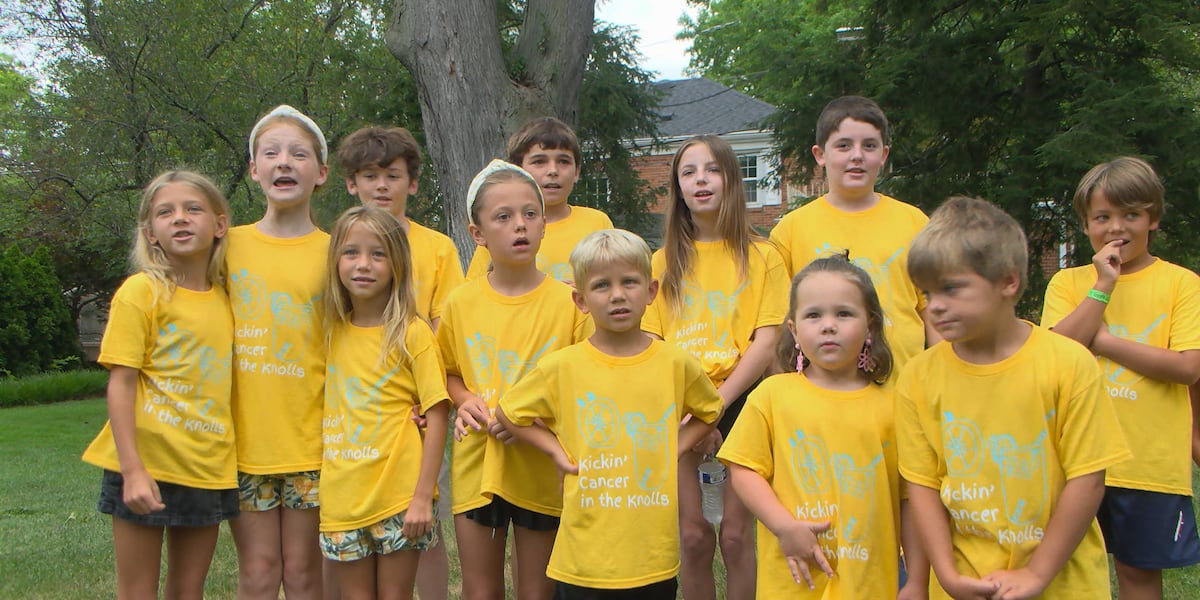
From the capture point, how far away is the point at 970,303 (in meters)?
2.68

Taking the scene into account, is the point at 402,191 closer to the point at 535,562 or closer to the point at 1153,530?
the point at 535,562

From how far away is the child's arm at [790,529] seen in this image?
2826 millimetres

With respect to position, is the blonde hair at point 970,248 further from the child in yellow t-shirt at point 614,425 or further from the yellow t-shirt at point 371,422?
the yellow t-shirt at point 371,422

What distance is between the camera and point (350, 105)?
18031 mm

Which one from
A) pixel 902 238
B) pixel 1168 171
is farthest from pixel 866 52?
pixel 902 238

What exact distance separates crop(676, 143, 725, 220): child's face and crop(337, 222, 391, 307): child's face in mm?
1215

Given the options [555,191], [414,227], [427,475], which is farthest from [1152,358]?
[414,227]

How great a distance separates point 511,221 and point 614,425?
0.89 meters

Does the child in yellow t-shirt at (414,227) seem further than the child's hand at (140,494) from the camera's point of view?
Yes

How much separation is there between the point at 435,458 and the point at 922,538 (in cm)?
170

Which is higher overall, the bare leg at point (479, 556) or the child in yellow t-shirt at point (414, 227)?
the child in yellow t-shirt at point (414, 227)

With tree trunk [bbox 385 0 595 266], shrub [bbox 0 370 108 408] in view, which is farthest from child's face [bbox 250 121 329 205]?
shrub [bbox 0 370 108 408]

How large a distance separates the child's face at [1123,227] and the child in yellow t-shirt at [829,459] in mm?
1247

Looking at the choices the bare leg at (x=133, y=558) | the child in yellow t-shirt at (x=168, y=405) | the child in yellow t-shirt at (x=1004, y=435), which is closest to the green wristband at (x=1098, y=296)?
the child in yellow t-shirt at (x=1004, y=435)
